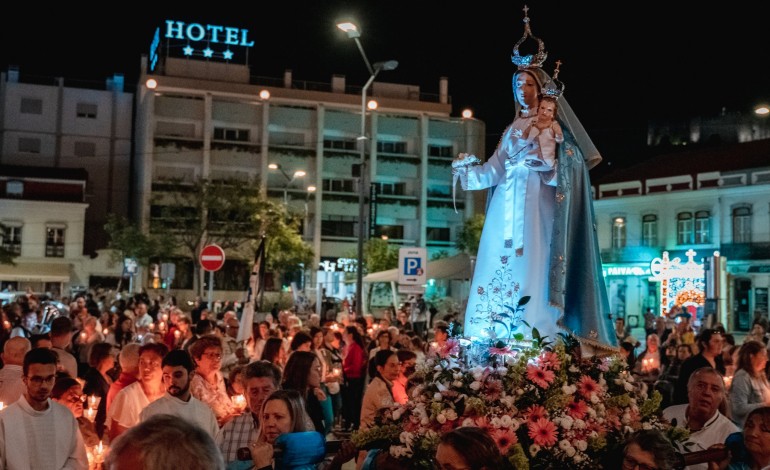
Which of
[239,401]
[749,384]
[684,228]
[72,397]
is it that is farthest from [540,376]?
[684,228]

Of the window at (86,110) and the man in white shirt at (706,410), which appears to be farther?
the window at (86,110)

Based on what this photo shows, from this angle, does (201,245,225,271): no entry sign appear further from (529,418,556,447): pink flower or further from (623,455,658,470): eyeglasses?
(623,455,658,470): eyeglasses

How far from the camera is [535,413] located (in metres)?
5.12

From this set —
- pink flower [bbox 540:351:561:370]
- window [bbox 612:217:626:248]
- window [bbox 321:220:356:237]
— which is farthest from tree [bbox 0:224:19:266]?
pink flower [bbox 540:351:561:370]

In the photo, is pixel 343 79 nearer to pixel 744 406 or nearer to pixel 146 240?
pixel 146 240

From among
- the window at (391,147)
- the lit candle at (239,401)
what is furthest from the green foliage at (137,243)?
the lit candle at (239,401)

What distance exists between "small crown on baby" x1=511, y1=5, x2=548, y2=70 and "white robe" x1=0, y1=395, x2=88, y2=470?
409 cm

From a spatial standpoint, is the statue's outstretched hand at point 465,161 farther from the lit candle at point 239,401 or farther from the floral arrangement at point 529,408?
the lit candle at point 239,401

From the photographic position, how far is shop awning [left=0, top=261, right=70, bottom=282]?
181 feet

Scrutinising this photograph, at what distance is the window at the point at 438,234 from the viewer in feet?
217

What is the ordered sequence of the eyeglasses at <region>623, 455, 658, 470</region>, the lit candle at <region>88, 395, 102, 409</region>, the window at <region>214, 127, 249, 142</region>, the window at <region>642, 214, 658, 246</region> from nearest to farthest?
the eyeglasses at <region>623, 455, 658, 470</region>
the lit candle at <region>88, 395, 102, 409</region>
the window at <region>642, 214, 658, 246</region>
the window at <region>214, 127, 249, 142</region>

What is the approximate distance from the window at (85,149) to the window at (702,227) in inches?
1599

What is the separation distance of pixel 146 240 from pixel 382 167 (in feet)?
59.7

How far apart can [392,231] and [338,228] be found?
13.0 ft
